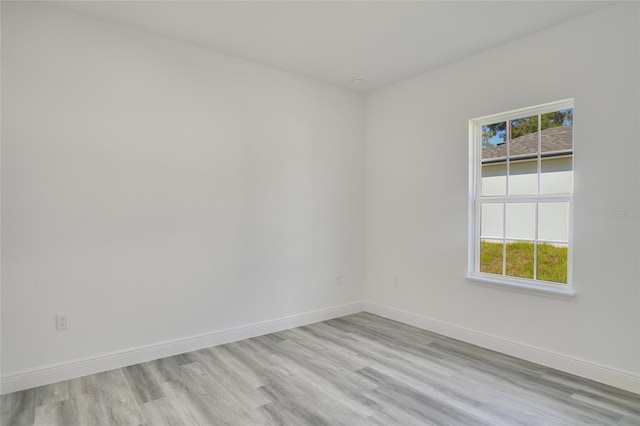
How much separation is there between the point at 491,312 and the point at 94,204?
3.56 metres

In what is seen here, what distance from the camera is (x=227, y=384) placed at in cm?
262

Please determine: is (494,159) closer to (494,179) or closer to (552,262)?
(494,179)

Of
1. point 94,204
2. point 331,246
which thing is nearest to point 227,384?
point 94,204

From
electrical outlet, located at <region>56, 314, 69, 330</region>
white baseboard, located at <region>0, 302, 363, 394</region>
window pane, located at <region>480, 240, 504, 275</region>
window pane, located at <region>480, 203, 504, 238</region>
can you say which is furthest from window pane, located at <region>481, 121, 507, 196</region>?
electrical outlet, located at <region>56, 314, 69, 330</region>

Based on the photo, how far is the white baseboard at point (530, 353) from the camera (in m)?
2.56

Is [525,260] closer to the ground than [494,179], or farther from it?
closer to the ground

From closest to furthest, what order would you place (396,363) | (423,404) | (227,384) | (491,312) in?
1. (423,404)
2. (227,384)
3. (396,363)
4. (491,312)

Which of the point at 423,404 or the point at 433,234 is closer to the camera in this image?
the point at 423,404

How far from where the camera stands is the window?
117 inches

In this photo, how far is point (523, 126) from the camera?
3.23 meters

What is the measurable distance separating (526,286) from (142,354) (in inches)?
130

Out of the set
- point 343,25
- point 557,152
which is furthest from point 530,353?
point 343,25

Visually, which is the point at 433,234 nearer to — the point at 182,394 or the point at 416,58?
the point at 416,58

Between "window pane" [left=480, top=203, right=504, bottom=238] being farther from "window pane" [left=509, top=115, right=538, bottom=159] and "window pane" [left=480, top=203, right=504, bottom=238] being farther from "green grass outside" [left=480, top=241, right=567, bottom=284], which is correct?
"window pane" [left=509, top=115, right=538, bottom=159]
